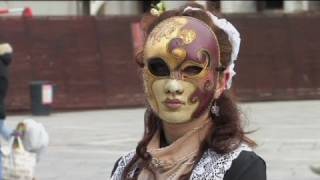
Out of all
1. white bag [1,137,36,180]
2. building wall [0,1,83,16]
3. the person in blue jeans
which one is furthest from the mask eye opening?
building wall [0,1,83,16]

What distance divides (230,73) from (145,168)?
0.38 meters

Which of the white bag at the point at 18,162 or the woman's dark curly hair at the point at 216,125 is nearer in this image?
the woman's dark curly hair at the point at 216,125

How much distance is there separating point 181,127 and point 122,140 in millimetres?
12313

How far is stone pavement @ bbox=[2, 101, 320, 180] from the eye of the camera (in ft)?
34.5

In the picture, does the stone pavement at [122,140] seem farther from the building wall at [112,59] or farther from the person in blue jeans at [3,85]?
the building wall at [112,59]

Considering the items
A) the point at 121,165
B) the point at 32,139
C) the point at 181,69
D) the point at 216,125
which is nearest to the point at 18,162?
the point at 32,139

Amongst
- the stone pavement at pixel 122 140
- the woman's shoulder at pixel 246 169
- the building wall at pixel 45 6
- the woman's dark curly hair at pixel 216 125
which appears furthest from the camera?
the building wall at pixel 45 6

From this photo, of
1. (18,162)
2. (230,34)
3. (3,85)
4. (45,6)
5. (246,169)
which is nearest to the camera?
(246,169)

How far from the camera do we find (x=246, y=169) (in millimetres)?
2115

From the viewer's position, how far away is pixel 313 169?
33.0ft

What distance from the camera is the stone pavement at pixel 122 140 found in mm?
10508

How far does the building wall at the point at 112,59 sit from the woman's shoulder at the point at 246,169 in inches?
832

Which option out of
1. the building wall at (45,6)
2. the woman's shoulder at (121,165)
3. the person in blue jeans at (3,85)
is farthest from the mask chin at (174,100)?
the building wall at (45,6)

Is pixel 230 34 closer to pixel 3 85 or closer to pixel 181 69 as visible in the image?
pixel 181 69
